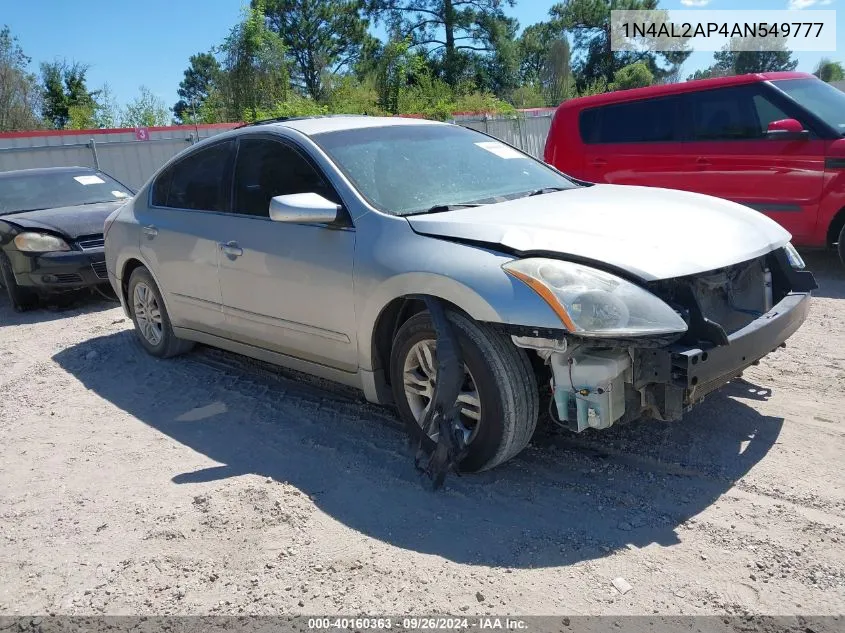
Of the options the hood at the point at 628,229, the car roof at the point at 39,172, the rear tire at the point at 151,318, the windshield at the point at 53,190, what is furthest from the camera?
the car roof at the point at 39,172

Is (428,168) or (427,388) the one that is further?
(428,168)

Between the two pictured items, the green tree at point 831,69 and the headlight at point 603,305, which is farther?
the green tree at point 831,69

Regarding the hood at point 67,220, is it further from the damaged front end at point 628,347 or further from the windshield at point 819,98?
the windshield at point 819,98

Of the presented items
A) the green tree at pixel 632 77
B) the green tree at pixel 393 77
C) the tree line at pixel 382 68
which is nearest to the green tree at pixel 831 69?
the tree line at pixel 382 68

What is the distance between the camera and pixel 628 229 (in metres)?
3.22

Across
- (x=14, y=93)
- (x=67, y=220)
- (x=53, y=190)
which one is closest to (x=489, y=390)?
(x=67, y=220)

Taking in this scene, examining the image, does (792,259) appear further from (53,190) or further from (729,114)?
(53,190)

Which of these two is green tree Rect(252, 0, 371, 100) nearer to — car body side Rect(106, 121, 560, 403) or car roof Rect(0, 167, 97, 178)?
car roof Rect(0, 167, 97, 178)

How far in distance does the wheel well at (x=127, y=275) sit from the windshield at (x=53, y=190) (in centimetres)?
327

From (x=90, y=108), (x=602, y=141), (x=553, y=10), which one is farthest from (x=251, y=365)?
(x=553, y=10)

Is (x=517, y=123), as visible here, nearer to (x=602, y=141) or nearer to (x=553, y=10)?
(x=602, y=141)

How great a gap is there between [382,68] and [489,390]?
884 inches

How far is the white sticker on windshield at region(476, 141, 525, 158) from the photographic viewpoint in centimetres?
451

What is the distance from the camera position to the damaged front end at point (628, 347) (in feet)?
9.17
